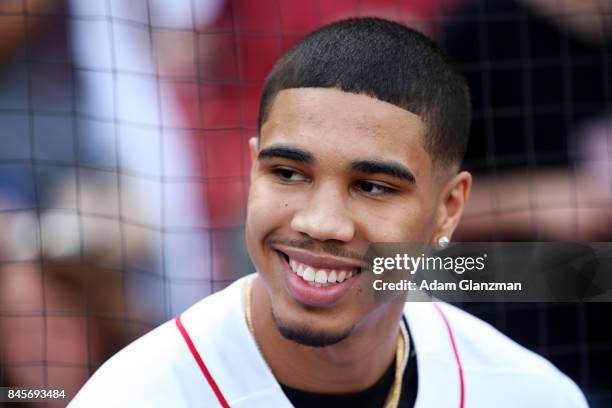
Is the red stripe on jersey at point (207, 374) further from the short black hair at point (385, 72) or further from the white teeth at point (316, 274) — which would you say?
the short black hair at point (385, 72)

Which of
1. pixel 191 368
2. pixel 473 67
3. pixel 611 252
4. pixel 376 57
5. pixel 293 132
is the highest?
pixel 473 67

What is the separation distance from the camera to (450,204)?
211 centimetres

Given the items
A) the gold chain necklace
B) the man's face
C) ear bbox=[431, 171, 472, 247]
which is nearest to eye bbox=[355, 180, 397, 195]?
the man's face

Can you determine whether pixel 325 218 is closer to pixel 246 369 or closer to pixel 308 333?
pixel 308 333

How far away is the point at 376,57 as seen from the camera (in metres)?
1.92

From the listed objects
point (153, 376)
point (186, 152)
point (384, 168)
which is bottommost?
point (153, 376)

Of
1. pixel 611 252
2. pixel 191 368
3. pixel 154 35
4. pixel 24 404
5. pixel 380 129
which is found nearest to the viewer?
pixel 380 129

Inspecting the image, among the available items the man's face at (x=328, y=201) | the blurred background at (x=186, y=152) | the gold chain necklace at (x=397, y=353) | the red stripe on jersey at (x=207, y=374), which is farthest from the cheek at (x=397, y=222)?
the blurred background at (x=186, y=152)

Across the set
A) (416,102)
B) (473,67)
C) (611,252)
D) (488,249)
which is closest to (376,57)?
(416,102)

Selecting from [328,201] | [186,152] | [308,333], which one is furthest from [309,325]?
[186,152]

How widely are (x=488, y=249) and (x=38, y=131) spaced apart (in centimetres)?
173

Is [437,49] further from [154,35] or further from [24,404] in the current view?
[24,404]

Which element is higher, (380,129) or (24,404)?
(380,129)

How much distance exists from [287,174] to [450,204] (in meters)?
0.45
